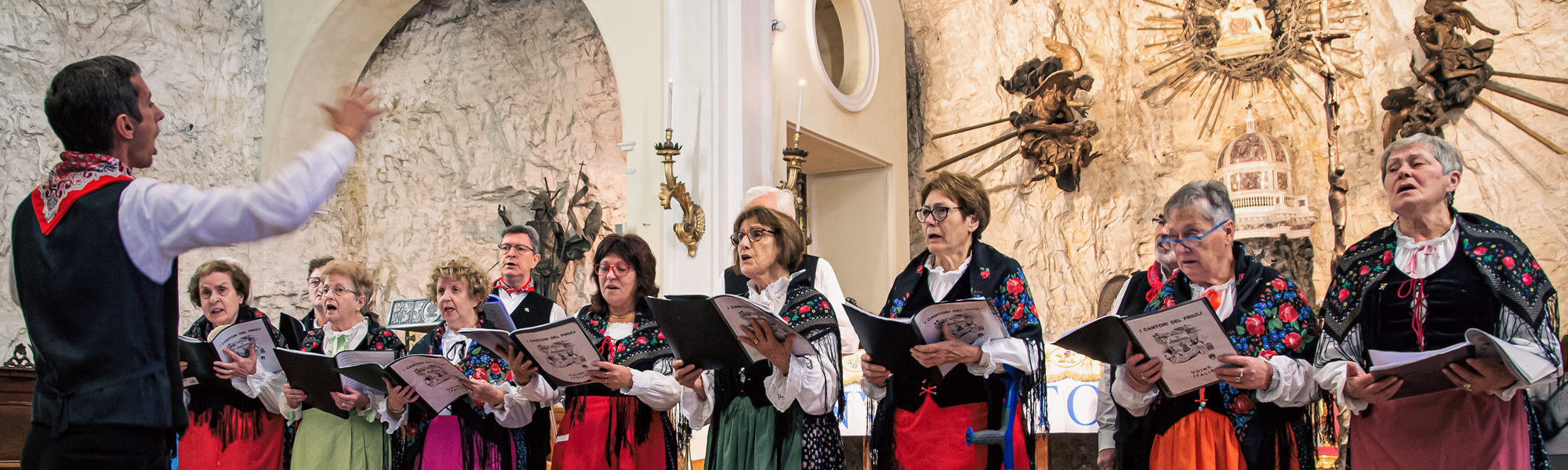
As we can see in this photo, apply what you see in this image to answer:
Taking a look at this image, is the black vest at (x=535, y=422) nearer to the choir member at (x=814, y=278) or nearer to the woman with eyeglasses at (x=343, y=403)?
the woman with eyeglasses at (x=343, y=403)

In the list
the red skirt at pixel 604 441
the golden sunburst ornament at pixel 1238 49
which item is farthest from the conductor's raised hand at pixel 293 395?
the golden sunburst ornament at pixel 1238 49

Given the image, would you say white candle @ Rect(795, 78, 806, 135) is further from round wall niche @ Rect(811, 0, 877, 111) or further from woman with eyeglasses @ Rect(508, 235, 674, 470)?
woman with eyeglasses @ Rect(508, 235, 674, 470)

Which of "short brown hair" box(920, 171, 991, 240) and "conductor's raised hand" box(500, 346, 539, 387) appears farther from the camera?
"conductor's raised hand" box(500, 346, 539, 387)

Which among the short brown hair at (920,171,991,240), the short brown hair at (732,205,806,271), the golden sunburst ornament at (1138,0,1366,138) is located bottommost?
the short brown hair at (732,205,806,271)

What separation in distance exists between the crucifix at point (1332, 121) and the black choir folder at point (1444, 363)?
389 cm

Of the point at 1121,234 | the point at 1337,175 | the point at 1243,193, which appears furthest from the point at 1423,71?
the point at 1121,234

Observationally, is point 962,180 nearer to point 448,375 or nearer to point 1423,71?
point 448,375

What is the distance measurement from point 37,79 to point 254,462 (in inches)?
157

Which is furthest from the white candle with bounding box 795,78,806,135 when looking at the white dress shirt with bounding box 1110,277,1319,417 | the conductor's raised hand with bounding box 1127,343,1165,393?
the conductor's raised hand with bounding box 1127,343,1165,393

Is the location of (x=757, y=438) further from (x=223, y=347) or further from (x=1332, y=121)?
(x=1332, y=121)

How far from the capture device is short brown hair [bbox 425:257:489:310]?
4176 mm

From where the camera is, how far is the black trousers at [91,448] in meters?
2.04

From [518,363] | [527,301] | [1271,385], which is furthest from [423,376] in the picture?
[1271,385]

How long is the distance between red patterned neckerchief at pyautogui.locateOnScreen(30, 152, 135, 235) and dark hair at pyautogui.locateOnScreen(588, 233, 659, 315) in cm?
180
